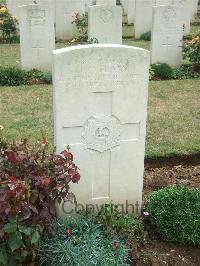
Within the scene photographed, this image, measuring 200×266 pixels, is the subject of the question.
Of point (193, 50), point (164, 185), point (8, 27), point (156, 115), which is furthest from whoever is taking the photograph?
point (8, 27)

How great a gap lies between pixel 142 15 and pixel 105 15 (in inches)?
180

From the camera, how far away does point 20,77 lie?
910 cm

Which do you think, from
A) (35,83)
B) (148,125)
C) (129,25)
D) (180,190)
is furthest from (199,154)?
(129,25)

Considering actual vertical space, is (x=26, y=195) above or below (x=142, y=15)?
below

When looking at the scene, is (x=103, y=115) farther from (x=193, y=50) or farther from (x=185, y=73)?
(x=193, y=50)

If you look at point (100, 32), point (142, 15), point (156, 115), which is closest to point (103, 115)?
point (156, 115)

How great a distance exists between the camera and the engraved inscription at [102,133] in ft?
12.5

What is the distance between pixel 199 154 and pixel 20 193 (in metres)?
3.36

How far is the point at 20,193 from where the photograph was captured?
2.87m

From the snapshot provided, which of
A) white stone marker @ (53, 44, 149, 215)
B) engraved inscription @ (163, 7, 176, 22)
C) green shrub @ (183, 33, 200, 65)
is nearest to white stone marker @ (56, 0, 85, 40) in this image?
engraved inscription @ (163, 7, 176, 22)

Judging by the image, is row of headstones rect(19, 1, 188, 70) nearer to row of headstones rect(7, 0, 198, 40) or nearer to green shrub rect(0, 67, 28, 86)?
green shrub rect(0, 67, 28, 86)

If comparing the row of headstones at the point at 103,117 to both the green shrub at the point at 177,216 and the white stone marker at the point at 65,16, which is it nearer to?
the green shrub at the point at 177,216

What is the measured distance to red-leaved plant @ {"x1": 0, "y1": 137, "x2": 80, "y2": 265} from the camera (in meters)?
2.93

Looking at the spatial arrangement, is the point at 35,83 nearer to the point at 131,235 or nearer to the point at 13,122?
the point at 13,122
